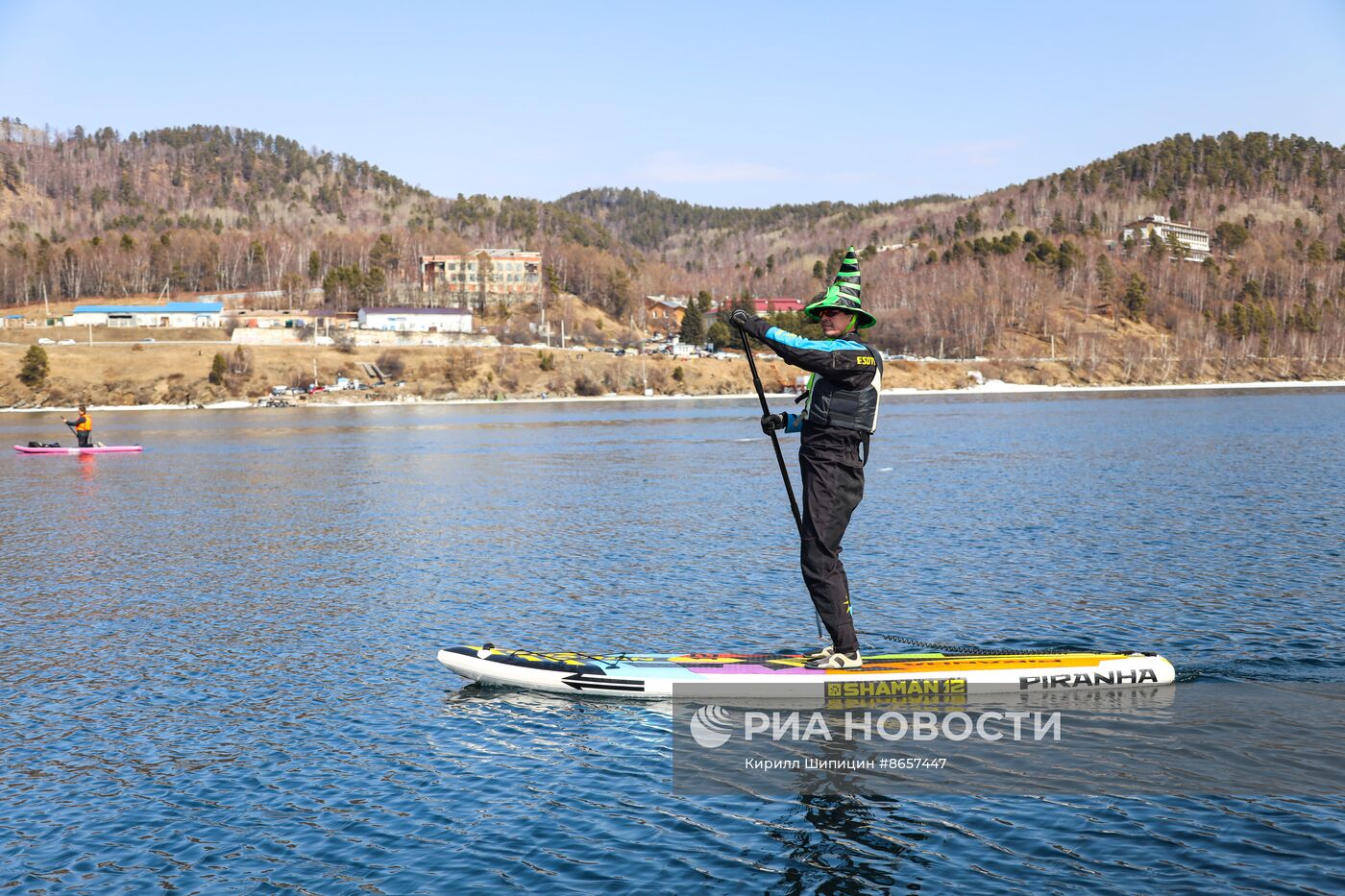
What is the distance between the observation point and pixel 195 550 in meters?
37.7

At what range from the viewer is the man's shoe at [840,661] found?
17.1m

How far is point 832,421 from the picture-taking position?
16.0 meters

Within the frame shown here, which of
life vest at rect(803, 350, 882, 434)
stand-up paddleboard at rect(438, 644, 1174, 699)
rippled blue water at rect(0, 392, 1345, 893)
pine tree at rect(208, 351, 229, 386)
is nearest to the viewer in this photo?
rippled blue water at rect(0, 392, 1345, 893)

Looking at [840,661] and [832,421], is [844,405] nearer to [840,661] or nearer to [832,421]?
[832,421]

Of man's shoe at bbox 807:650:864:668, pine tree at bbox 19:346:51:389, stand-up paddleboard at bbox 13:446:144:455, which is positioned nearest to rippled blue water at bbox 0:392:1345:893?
man's shoe at bbox 807:650:864:668

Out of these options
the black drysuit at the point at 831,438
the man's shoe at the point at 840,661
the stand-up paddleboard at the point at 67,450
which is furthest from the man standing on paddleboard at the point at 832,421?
the stand-up paddleboard at the point at 67,450

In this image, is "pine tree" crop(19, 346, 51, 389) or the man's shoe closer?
the man's shoe

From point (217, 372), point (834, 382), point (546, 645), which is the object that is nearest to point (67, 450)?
point (546, 645)

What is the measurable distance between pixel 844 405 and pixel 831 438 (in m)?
0.53

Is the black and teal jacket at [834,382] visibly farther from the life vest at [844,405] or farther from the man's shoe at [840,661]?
the man's shoe at [840,661]

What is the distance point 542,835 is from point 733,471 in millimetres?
52907

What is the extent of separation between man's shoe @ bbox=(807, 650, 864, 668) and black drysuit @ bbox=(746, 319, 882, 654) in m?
0.67

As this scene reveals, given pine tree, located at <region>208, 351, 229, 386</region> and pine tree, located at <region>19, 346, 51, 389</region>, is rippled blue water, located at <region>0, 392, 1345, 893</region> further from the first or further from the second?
pine tree, located at <region>19, 346, 51, 389</region>

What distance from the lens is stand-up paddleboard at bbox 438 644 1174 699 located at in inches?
672
